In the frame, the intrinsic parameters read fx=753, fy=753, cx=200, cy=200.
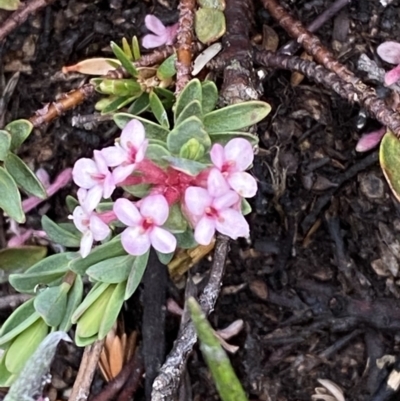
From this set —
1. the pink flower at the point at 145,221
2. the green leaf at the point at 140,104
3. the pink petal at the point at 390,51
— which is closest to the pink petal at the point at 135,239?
the pink flower at the point at 145,221

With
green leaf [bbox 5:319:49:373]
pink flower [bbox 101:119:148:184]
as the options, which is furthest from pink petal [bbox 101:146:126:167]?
green leaf [bbox 5:319:49:373]

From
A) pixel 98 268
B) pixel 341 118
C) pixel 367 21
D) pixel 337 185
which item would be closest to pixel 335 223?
pixel 337 185

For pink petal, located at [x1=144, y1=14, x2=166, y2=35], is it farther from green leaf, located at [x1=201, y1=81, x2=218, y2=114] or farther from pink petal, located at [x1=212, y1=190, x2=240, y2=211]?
pink petal, located at [x1=212, y1=190, x2=240, y2=211]

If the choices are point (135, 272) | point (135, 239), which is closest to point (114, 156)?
point (135, 239)

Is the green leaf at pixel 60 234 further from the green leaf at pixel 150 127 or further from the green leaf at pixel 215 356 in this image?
the green leaf at pixel 215 356

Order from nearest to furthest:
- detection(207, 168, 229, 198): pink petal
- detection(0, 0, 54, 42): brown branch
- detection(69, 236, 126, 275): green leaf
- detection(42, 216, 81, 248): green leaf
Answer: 1. detection(207, 168, 229, 198): pink petal
2. detection(69, 236, 126, 275): green leaf
3. detection(42, 216, 81, 248): green leaf
4. detection(0, 0, 54, 42): brown branch

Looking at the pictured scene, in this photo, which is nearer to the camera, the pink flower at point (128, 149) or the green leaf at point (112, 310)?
the pink flower at point (128, 149)

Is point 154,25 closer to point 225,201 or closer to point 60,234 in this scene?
point 60,234
